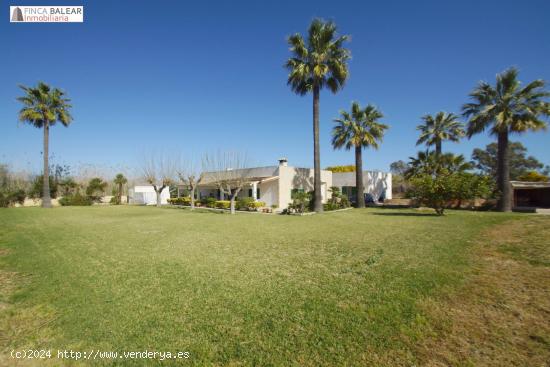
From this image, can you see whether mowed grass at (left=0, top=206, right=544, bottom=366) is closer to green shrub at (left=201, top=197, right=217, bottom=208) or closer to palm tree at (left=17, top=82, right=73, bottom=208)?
green shrub at (left=201, top=197, right=217, bottom=208)

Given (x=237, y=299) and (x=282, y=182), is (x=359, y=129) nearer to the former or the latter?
(x=282, y=182)

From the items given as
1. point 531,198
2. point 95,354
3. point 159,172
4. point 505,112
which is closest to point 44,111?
point 159,172

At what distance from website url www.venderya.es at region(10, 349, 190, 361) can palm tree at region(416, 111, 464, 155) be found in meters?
29.2

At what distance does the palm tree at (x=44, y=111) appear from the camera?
28.8 m

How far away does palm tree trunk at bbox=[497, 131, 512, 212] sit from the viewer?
768 inches

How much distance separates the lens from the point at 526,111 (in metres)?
18.5

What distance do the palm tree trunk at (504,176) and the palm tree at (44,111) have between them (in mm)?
44320

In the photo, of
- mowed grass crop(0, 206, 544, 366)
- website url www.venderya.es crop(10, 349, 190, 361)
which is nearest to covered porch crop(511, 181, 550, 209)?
mowed grass crop(0, 206, 544, 366)

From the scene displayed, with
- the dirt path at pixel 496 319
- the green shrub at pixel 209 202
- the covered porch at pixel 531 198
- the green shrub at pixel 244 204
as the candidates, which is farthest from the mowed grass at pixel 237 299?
the covered porch at pixel 531 198

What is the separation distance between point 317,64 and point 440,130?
15.2m

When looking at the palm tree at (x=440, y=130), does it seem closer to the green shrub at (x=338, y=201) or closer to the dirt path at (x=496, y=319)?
the green shrub at (x=338, y=201)

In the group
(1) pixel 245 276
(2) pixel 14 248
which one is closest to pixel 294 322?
(1) pixel 245 276

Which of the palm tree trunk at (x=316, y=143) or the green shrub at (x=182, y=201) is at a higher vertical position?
the palm tree trunk at (x=316, y=143)

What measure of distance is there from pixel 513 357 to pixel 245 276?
169 inches
